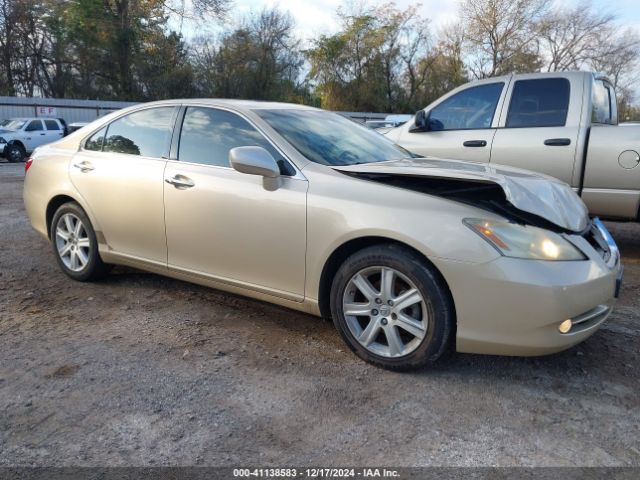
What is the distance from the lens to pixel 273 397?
2.85 metres

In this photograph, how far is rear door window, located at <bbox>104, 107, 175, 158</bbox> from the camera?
4129 millimetres

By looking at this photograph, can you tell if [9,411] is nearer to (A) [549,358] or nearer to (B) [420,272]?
(B) [420,272]

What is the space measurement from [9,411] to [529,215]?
9.30 ft

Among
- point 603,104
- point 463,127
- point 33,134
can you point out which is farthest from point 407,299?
point 33,134

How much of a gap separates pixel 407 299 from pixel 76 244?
3.04 metres

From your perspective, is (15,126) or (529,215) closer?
(529,215)

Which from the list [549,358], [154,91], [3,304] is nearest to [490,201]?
[549,358]

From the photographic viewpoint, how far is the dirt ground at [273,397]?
239cm

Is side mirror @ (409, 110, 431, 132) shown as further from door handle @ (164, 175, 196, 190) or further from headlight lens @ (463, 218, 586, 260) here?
headlight lens @ (463, 218, 586, 260)

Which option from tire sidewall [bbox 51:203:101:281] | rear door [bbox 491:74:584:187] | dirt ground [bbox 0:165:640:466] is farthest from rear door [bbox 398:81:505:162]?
tire sidewall [bbox 51:203:101:281]

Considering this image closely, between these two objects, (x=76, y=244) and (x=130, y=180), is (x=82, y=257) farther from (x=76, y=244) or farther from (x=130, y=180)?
(x=130, y=180)

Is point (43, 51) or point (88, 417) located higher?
point (43, 51)

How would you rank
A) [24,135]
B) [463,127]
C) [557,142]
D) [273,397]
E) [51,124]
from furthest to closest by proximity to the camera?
[51,124] → [24,135] → [463,127] → [557,142] → [273,397]

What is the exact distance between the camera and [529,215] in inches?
116
